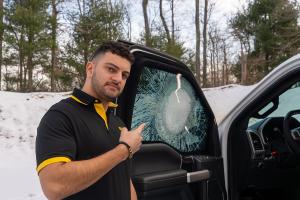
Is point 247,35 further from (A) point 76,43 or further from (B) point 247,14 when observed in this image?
(A) point 76,43

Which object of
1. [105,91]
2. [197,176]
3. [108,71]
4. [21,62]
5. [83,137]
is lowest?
[197,176]

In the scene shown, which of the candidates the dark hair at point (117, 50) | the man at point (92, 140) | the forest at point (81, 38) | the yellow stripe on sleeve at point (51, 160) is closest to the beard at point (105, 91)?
the man at point (92, 140)

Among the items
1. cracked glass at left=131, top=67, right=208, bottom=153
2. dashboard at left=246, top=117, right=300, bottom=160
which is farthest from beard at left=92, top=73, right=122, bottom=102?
dashboard at left=246, top=117, right=300, bottom=160

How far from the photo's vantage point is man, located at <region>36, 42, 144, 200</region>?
163 cm

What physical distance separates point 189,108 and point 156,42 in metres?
17.4

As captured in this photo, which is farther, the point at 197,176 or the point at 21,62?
the point at 21,62

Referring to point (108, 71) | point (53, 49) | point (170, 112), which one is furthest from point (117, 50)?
point (53, 49)

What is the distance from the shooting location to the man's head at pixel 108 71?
193 cm

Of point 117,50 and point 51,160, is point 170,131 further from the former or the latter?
point 51,160

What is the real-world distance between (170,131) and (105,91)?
692 millimetres

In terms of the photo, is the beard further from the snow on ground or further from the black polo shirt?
the snow on ground

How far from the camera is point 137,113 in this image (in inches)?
87.4

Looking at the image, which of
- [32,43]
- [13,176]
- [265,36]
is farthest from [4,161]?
[265,36]

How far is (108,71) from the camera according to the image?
197 cm
